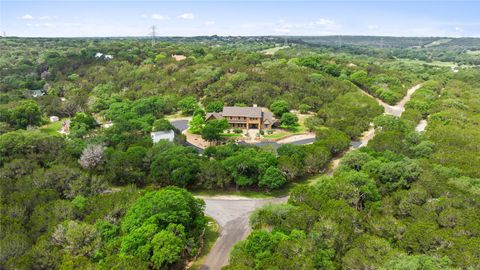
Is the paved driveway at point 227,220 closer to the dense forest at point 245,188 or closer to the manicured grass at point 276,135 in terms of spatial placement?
the dense forest at point 245,188

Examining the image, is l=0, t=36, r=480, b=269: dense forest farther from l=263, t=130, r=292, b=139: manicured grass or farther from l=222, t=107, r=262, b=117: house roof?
l=263, t=130, r=292, b=139: manicured grass

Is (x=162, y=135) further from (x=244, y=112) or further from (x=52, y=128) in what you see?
(x=52, y=128)

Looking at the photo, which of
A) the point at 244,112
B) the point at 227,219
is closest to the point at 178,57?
the point at 244,112

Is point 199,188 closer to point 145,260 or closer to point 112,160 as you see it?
point 112,160

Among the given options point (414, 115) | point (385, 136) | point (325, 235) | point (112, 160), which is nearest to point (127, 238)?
point (325, 235)

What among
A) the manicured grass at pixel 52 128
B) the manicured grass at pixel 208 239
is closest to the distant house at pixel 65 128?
the manicured grass at pixel 52 128
